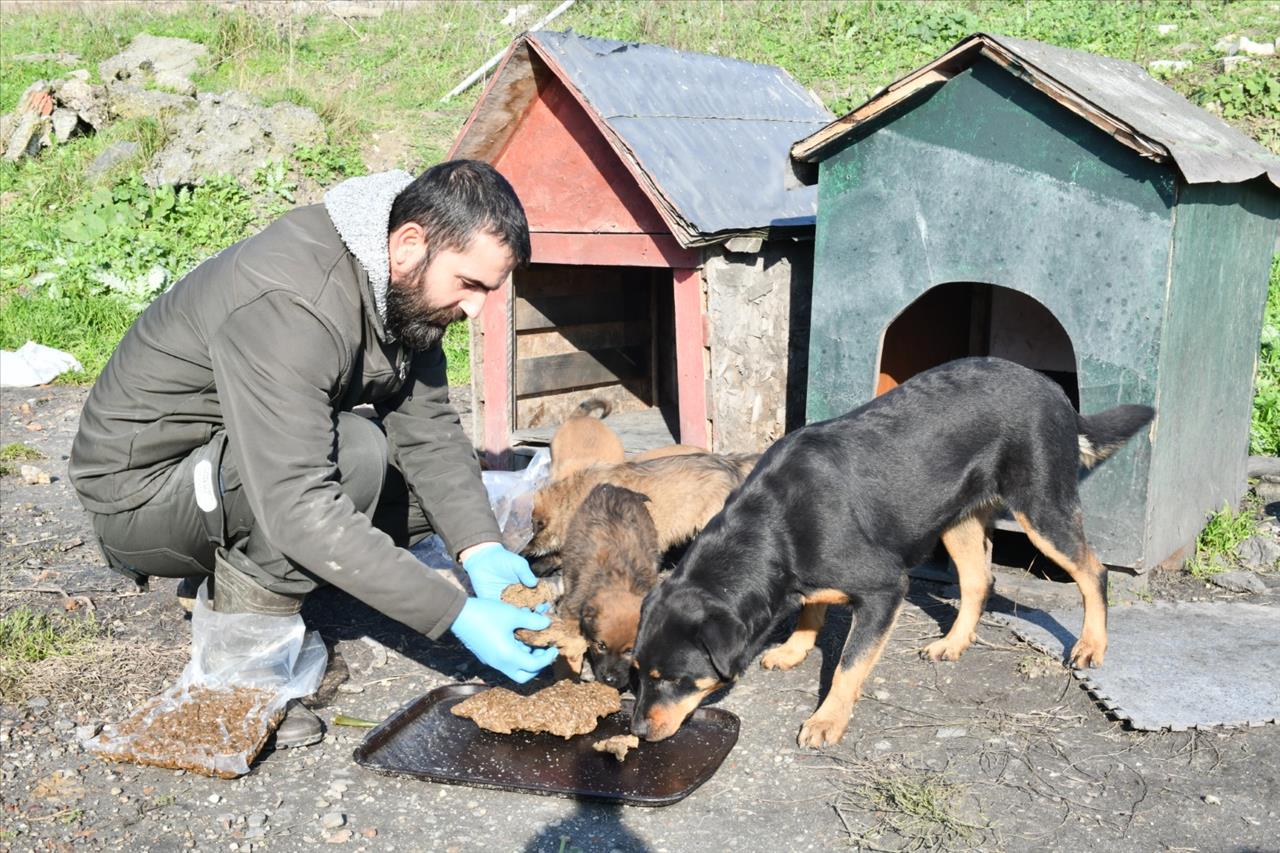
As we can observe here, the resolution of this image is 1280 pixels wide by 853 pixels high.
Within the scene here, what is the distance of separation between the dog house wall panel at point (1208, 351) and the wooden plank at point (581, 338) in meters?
3.75

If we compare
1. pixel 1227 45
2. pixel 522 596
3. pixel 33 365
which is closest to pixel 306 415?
pixel 522 596

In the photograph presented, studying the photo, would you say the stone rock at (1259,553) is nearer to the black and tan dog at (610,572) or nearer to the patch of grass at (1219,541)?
the patch of grass at (1219,541)

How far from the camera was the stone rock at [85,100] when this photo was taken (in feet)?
42.2

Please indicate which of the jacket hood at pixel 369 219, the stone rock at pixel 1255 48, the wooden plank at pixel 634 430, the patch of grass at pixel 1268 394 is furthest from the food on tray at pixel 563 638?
the stone rock at pixel 1255 48

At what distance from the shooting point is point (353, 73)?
1454cm

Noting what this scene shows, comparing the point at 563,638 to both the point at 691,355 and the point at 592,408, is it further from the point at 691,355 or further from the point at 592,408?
the point at 592,408

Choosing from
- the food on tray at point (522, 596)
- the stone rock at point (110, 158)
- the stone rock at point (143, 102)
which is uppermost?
the stone rock at point (143, 102)

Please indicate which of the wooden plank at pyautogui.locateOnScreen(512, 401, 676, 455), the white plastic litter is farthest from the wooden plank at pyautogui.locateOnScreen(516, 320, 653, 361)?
the white plastic litter

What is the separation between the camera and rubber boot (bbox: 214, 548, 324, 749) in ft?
11.8

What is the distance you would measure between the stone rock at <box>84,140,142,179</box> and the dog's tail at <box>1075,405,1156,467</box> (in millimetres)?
10822

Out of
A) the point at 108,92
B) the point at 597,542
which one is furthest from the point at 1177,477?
the point at 108,92

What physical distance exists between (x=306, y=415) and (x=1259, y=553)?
444 cm

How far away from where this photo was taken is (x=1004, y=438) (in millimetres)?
4152

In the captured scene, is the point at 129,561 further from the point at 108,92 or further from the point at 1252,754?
the point at 108,92
